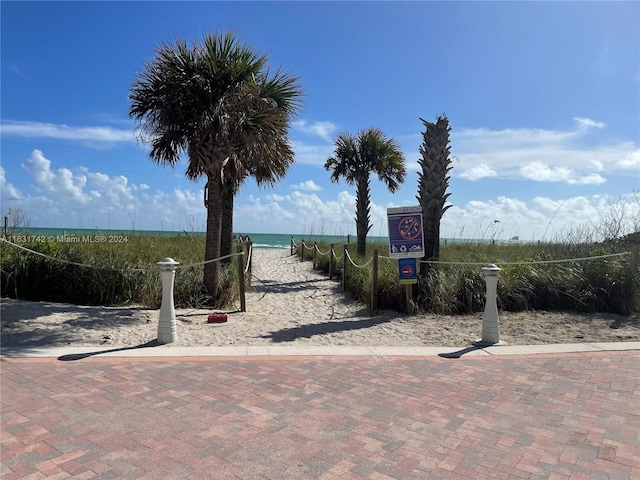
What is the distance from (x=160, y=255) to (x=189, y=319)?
4056 mm

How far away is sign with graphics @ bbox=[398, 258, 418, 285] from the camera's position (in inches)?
354

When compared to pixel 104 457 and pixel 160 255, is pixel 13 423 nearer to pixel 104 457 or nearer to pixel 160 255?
pixel 104 457

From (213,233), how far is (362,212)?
10.7 metres

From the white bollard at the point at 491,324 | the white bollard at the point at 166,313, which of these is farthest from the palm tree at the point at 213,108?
the white bollard at the point at 491,324

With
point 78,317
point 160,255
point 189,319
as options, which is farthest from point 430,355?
point 160,255

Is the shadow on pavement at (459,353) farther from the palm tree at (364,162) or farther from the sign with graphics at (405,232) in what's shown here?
the palm tree at (364,162)

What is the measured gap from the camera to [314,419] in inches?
155

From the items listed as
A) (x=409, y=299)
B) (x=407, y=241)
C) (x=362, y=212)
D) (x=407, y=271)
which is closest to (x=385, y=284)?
(x=409, y=299)

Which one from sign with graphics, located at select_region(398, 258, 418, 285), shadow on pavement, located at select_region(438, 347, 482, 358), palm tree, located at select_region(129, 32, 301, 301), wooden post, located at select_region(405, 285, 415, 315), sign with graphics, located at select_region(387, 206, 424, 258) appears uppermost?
palm tree, located at select_region(129, 32, 301, 301)

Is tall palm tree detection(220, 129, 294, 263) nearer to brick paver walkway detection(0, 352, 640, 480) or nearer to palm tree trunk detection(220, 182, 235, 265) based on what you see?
palm tree trunk detection(220, 182, 235, 265)

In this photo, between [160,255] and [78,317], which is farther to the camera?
[160,255]

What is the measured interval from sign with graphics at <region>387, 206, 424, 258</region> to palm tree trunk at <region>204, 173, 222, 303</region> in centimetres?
372

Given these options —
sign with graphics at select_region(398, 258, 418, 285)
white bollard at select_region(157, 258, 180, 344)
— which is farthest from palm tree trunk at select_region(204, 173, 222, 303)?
sign with graphics at select_region(398, 258, 418, 285)

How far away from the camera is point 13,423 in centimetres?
372
